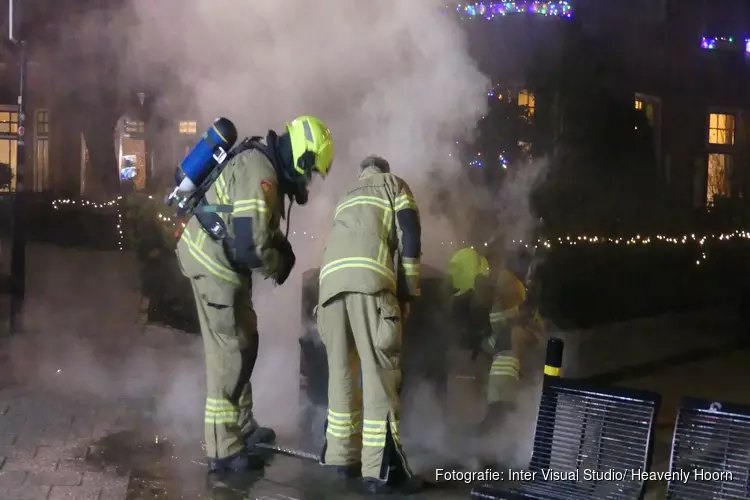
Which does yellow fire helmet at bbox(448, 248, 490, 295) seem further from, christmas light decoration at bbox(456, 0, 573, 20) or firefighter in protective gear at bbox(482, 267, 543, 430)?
christmas light decoration at bbox(456, 0, 573, 20)

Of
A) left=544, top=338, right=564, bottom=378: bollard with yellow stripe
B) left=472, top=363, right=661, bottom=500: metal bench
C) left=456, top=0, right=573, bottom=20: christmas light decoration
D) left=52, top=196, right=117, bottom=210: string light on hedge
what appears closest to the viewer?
left=472, top=363, right=661, bottom=500: metal bench

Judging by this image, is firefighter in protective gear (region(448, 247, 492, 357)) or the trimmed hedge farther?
the trimmed hedge

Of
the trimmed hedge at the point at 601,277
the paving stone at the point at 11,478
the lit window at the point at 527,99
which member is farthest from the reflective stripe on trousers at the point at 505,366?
the lit window at the point at 527,99

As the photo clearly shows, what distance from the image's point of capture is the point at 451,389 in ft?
21.0

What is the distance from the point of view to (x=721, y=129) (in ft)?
66.9

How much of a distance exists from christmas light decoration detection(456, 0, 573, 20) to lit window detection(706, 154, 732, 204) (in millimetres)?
7627

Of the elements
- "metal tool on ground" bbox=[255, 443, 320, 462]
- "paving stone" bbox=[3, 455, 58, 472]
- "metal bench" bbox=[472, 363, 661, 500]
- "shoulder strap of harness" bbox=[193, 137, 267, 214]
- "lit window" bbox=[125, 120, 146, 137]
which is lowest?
"paving stone" bbox=[3, 455, 58, 472]

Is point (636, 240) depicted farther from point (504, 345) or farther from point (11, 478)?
point (11, 478)

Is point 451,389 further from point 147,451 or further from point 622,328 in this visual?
point 622,328

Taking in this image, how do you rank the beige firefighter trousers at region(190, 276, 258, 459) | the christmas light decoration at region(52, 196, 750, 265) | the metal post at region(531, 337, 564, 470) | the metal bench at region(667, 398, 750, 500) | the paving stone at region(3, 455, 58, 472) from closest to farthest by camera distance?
the metal bench at region(667, 398, 750, 500)
the metal post at region(531, 337, 564, 470)
the beige firefighter trousers at region(190, 276, 258, 459)
the paving stone at region(3, 455, 58, 472)
the christmas light decoration at region(52, 196, 750, 265)

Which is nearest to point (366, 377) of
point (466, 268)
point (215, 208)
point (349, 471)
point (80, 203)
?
point (349, 471)

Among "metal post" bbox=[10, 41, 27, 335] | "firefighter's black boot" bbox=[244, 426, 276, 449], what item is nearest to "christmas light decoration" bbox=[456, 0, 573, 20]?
"firefighter's black boot" bbox=[244, 426, 276, 449]

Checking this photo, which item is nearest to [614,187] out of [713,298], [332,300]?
[713,298]

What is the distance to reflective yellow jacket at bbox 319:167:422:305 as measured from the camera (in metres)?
4.22
